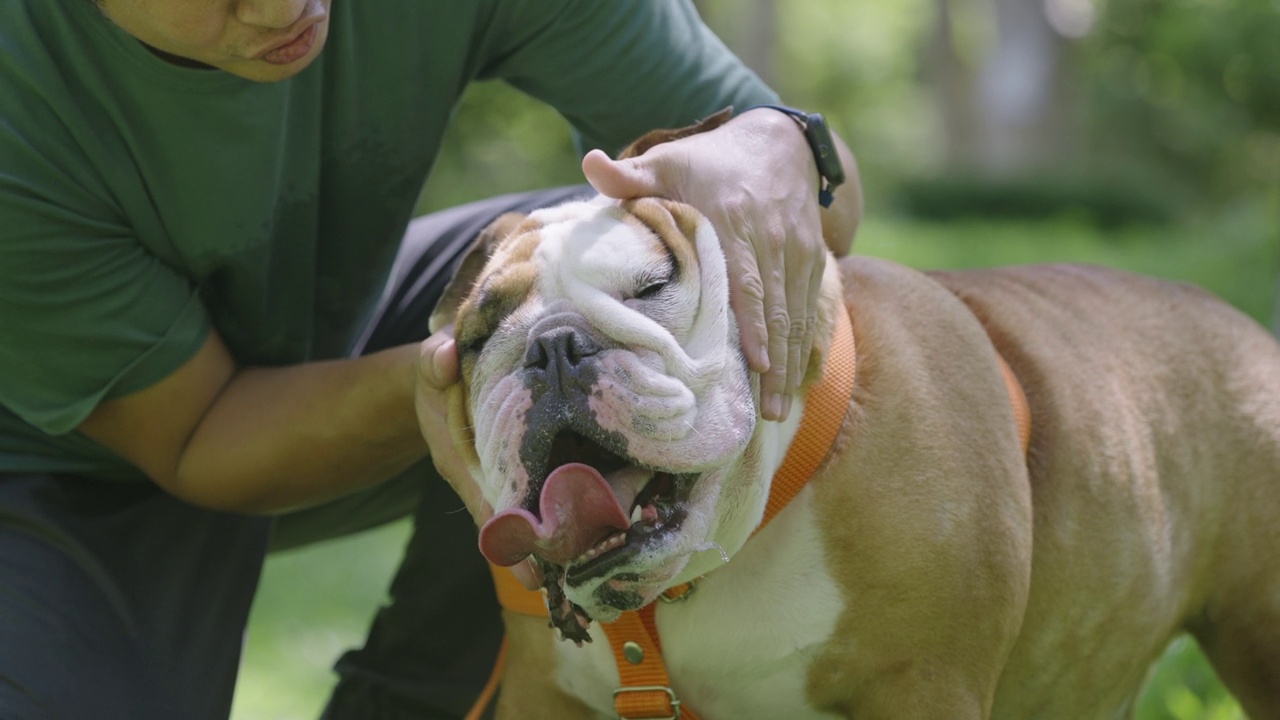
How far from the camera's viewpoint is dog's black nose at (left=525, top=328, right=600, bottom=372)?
2.10m

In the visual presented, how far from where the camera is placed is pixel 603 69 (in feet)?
9.91

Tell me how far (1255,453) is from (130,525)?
8.10 ft

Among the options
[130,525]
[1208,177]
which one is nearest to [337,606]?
[130,525]

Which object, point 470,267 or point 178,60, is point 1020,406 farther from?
point 178,60

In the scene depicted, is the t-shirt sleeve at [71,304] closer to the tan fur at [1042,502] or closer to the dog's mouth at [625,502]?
the tan fur at [1042,502]

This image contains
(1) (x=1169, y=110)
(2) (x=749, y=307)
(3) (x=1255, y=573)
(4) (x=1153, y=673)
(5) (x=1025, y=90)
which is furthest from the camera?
(1) (x=1169, y=110)

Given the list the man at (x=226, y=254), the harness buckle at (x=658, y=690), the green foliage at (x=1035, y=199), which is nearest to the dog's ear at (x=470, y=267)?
the man at (x=226, y=254)

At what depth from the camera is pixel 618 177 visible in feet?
7.50

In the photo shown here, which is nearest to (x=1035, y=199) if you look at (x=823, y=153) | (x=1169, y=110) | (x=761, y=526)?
(x=1169, y=110)

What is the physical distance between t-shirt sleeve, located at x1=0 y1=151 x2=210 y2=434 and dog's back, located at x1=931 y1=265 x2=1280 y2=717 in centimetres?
169

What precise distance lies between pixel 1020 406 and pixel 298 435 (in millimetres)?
1469

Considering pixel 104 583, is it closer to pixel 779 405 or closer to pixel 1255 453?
pixel 779 405

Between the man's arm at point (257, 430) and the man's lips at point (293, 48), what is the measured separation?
0.60 metres

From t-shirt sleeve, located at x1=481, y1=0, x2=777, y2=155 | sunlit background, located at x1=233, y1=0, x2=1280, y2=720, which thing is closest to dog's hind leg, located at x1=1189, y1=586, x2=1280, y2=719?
sunlit background, located at x1=233, y1=0, x2=1280, y2=720
